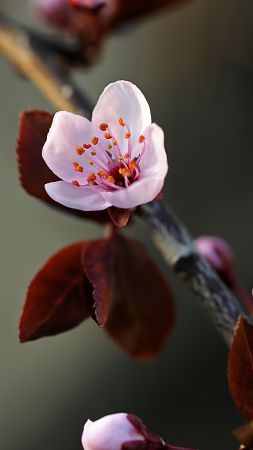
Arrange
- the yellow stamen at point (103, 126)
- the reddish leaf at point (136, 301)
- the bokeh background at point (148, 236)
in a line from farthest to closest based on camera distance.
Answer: the bokeh background at point (148, 236), the reddish leaf at point (136, 301), the yellow stamen at point (103, 126)

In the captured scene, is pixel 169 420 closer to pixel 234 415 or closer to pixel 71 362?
pixel 234 415

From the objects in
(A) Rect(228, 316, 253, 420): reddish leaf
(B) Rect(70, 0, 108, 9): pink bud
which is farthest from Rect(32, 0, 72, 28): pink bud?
(A) Rect(228, 316, 253, 420): reddish leaf

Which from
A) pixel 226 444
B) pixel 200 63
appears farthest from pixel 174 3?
pixel 200 63

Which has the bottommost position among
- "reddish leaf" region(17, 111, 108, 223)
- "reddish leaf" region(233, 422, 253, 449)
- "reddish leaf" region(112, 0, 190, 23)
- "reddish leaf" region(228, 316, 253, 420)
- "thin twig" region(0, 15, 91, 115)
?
"reddish leaf" region(233, 422, 253, 449)

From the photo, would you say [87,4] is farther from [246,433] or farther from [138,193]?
[246,433]

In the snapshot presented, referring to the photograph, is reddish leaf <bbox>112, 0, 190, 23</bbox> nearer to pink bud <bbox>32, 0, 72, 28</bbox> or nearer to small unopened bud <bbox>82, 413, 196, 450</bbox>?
pink bud <bbox>32, 0, 72, 28</bbox>

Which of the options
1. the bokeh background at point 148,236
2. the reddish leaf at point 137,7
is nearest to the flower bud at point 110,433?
the reddish leaf at point 137,7

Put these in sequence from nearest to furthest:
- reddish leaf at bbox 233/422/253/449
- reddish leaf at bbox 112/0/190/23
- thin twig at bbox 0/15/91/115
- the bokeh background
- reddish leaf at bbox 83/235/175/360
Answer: reddish leaf at bbox 233/422/253/449
reddish leaf at bbox 83/235/175/360
thin twig at bbox 0/15/91/115
reddish leaf at bbox 112/0/190/23
the bokeh background

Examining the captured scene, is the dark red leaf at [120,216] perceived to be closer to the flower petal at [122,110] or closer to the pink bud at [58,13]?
the flower petal at [122,110]
